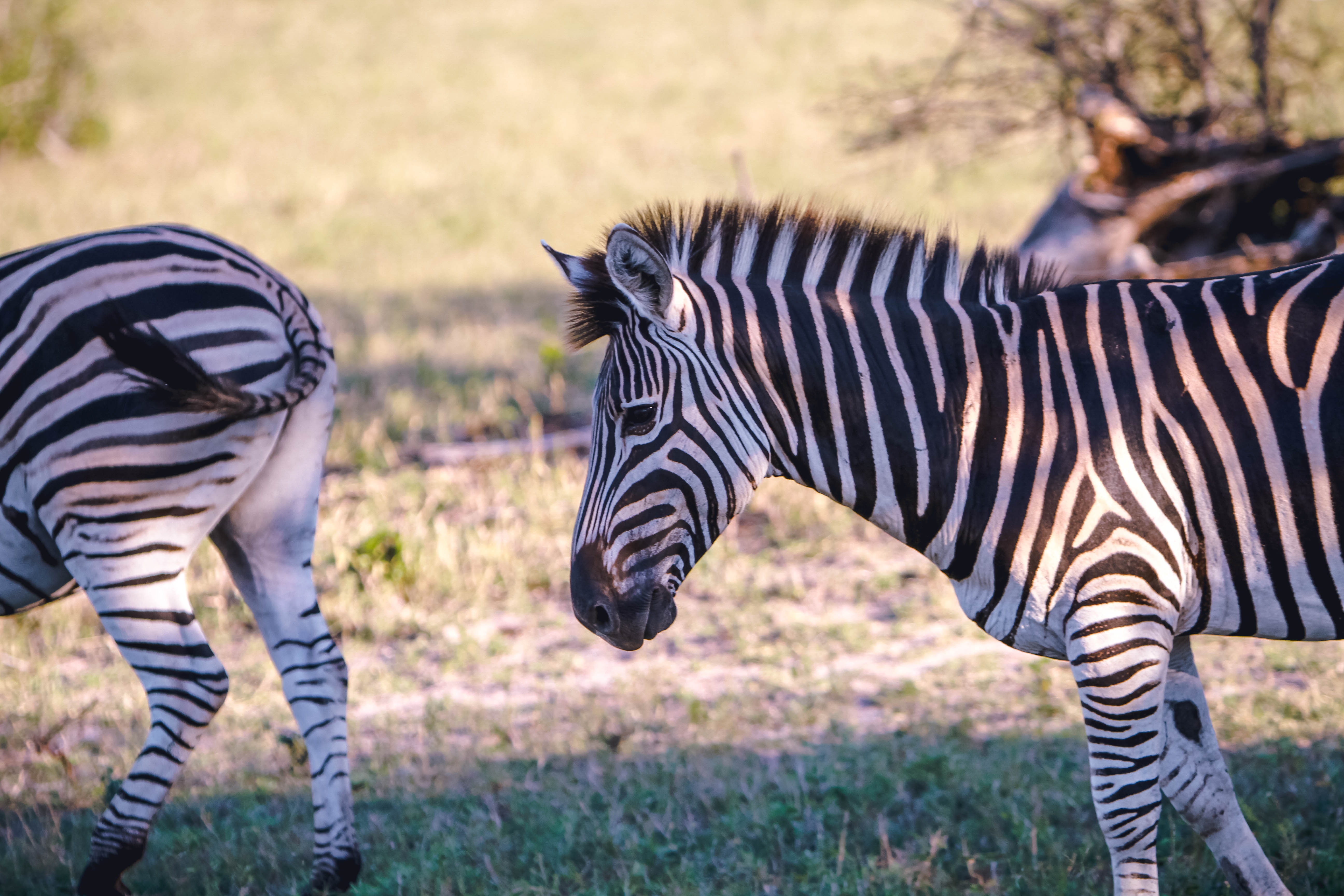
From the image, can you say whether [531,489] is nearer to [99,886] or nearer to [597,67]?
[99,886]

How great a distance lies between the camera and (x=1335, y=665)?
509 centimetres

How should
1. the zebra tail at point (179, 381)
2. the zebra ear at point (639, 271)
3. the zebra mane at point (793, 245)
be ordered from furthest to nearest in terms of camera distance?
the zebra tail at point (179, 381), the zebra mane at point (793, 245), the zebra ear at point (639, 271)

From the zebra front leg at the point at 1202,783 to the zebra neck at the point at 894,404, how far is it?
852 mm

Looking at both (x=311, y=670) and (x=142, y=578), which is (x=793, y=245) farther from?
(x=142, y=578)

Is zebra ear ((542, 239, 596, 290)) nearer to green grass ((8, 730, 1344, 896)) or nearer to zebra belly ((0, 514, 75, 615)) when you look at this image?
green grass ((8, 730, 1344, 896))

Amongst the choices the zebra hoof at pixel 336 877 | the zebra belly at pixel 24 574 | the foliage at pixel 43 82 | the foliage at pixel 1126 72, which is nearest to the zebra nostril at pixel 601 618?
the zebra hoof at pixel 336 877

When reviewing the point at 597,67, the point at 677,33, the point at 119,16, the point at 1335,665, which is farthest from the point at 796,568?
the point at 119,16

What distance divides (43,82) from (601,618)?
27.5m

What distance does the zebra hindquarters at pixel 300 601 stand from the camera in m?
3.93

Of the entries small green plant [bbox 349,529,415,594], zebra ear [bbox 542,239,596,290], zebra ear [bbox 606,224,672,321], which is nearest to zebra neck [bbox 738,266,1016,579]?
zebra ear [bbox 606,224,672,321]

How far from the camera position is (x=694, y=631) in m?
5.98

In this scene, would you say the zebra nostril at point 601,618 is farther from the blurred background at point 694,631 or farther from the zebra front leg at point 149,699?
the zebra front leg at point 149,699

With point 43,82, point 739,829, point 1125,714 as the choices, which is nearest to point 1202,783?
point 1125,714

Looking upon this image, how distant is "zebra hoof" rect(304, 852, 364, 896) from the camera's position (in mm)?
3812
